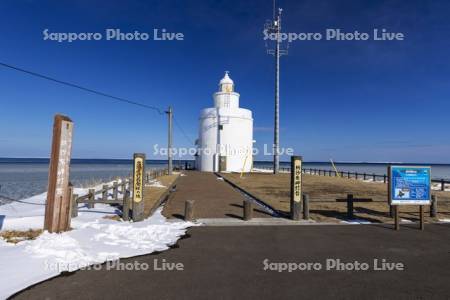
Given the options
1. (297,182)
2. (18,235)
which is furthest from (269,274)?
(18,235)

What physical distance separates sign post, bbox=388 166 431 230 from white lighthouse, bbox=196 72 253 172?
2767cm

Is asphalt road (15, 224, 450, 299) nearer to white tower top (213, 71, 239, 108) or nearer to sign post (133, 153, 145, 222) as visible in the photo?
sign post (133, 153, 145, 222)

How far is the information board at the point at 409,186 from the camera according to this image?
912 centimetres

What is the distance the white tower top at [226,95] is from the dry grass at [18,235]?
32.1m

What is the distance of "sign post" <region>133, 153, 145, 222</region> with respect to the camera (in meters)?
9.59

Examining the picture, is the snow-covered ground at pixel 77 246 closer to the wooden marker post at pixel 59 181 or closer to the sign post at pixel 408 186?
the wooden marker post at pixel 59 181

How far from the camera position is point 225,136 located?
37.5m

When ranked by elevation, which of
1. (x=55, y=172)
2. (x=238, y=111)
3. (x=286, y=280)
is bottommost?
(x=286, y=280)

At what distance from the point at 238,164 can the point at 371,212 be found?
26820mm

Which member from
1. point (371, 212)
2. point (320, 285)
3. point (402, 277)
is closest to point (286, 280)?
point (320, 285)

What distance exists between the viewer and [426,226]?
9195 mm

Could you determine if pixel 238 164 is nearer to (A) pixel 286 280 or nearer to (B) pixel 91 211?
(B) pixel 91 211

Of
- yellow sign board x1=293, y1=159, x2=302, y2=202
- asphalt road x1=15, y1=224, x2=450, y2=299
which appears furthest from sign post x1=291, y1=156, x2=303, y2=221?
asphalt road x1=15, y1=224, x2=450, y2=299

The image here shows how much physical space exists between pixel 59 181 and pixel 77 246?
2.00 meters
